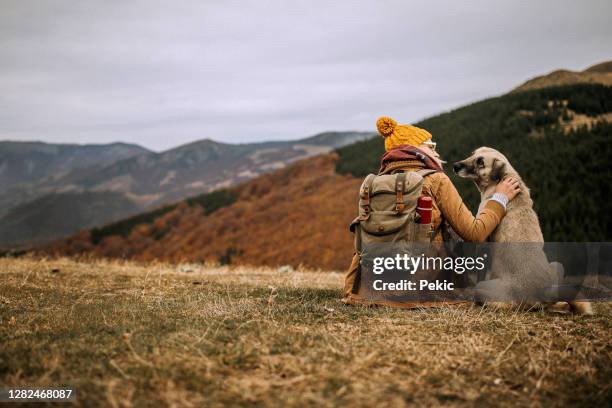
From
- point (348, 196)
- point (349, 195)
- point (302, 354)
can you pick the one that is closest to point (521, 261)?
point (302, 354)

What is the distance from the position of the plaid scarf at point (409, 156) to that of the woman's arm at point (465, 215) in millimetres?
275

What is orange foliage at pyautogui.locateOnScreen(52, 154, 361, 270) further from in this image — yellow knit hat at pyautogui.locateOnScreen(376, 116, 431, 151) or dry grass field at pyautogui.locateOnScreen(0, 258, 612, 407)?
dry grass field at pyautogui.locateOnScreen(0, 258, 612, 407)

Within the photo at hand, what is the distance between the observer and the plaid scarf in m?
4.80

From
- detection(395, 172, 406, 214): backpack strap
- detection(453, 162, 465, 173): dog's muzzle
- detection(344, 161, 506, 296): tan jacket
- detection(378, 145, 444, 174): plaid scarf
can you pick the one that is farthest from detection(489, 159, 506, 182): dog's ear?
detection(395, 172, 406, 214): backpack strap

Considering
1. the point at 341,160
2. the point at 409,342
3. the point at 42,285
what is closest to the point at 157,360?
the point at 409,342

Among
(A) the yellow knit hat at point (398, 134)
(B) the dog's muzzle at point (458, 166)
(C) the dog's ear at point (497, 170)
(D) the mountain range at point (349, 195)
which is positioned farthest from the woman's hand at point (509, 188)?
(D) the mountain range at point (349, 195)

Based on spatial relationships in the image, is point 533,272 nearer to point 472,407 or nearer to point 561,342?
point 561,342

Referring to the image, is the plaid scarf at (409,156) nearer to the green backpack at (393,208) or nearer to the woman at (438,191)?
the woman at (438,191)

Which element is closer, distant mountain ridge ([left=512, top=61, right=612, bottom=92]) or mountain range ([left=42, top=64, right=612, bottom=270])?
mountain range ([left=42, top=64, right=612, bottom=270])

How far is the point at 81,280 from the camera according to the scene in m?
6.53

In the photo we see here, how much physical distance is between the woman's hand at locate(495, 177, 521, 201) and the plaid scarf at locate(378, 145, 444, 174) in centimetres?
58

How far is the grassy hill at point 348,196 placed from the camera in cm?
2700

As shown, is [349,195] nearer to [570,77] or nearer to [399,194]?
[570,77]

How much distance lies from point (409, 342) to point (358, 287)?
5.44 ft
